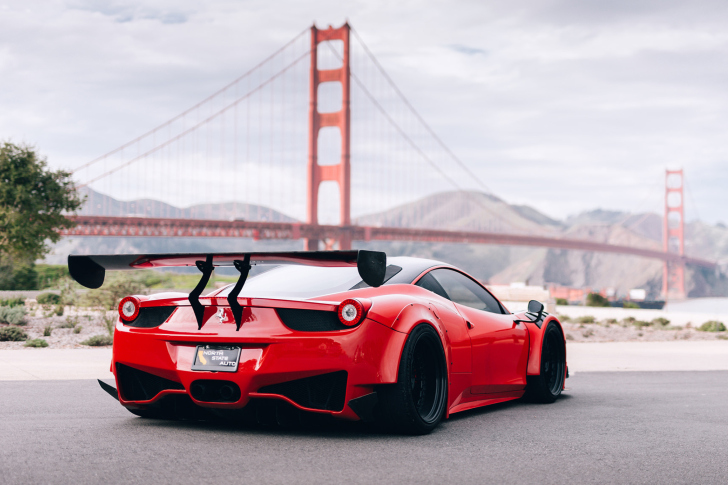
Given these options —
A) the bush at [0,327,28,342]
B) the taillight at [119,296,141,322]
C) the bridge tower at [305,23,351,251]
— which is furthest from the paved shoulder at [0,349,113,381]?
the bridge tower at [305,23,351,251]

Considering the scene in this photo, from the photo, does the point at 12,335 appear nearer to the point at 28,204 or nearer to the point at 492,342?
the point at 492,342

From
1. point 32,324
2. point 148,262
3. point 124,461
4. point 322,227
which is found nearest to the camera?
point 124,461

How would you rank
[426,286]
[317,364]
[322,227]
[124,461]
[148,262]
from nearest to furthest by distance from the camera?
[124,461] → [317,364] → [148,262] → [426,286] → [322,227]

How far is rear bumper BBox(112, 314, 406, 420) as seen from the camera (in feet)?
14.4

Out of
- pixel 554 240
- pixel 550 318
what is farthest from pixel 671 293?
pixel 550 318

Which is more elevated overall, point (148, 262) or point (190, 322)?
point (148, 262)

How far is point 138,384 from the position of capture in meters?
4.86

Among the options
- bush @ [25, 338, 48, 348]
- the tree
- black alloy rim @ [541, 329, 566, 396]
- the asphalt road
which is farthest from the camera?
the tree

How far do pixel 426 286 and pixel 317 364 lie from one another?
4.03 feet

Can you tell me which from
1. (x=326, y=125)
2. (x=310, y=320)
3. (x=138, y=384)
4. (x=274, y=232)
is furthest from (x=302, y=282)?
(x=326, y=125)

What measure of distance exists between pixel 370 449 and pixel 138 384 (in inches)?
58.8

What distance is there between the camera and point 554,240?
6538 centimetres

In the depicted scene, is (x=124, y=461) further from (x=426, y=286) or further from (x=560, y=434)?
(x=560, y=434)

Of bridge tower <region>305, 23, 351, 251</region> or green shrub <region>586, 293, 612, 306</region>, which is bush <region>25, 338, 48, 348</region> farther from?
bridge tower <region>305, 23, 351, 251</region>
